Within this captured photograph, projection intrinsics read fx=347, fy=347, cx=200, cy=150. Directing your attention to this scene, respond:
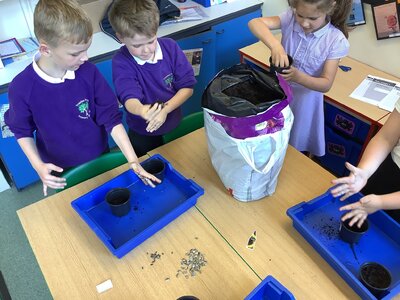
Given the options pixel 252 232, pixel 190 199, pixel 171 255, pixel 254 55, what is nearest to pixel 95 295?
pixel 171 255

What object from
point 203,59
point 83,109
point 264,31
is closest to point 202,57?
point 203,59

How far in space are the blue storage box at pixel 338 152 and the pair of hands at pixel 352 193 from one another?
1.12m

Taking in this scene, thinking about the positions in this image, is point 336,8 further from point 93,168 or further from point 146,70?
point 93,168

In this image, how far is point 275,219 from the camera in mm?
1182

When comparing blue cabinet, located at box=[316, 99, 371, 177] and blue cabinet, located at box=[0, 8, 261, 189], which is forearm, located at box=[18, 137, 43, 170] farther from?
blue cabinet, located at box=[316, 99, 371, 177]

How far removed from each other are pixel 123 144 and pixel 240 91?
1.62ft

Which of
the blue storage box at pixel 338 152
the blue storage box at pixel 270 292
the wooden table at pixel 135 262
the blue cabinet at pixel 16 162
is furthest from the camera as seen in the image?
the blue storage box at pixel 338 152

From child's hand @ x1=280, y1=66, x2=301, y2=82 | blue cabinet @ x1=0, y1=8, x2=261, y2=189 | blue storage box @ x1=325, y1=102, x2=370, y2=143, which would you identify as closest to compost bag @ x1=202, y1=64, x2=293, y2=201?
child's hand @ x1=280, y1=66, x2=301, y2=82

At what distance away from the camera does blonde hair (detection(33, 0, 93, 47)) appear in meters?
1.12

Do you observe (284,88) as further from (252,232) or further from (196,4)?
(196,4)

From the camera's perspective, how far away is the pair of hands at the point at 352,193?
1.04 meters

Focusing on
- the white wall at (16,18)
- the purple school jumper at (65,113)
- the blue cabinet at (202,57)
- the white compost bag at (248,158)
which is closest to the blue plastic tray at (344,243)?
the white compost bag at (248,158)

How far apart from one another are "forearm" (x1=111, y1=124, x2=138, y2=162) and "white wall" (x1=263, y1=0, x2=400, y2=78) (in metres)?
1.79

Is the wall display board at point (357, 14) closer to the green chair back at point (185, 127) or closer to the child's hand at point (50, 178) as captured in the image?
the green chair back at point (185, 127)
